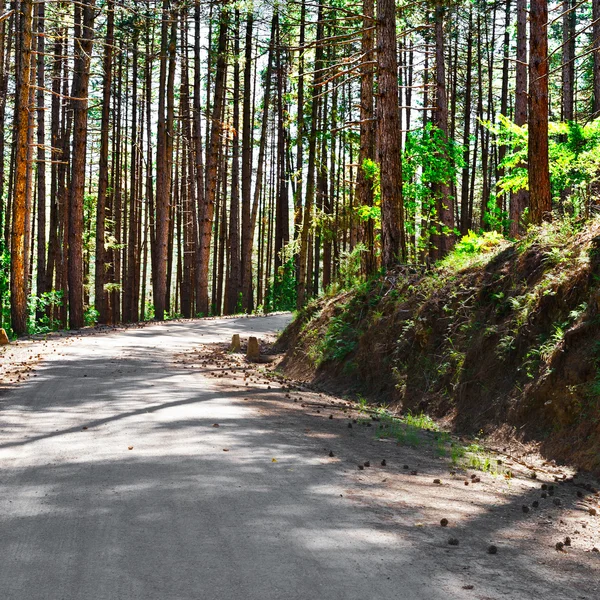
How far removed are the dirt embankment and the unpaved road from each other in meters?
1.29

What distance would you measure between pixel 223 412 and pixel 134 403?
1.38 m

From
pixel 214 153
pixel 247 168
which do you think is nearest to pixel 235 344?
pixel 214 153

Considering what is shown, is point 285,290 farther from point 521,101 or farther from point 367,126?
point 521,101

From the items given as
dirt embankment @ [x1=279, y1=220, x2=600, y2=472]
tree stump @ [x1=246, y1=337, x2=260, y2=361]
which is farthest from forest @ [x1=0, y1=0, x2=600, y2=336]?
tree stump @ [x1=246, y1=337, x2=260, y2=361]

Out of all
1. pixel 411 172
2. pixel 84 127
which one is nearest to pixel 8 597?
pixel 411 172

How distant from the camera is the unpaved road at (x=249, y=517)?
11.8 feet

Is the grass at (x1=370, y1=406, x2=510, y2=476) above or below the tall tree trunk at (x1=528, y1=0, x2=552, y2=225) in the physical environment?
below

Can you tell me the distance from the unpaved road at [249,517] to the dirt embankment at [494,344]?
4.23ft

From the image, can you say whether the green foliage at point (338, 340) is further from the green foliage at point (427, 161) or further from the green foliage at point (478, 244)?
the green foliage at point (427, 161)

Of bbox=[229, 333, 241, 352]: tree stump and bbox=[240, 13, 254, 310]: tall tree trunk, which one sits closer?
bbox=[229, 333, 241, 352]: tree stump

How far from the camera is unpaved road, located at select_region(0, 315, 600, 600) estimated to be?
3.58 metres

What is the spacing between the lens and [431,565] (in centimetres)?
388

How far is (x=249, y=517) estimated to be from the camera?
4.49 metres

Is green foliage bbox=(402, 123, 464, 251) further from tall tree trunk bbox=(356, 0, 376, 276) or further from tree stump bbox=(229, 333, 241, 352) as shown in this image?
tree stump bbox=(229, 333, 241, 352)
